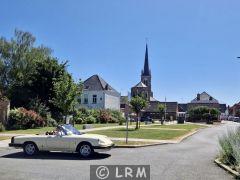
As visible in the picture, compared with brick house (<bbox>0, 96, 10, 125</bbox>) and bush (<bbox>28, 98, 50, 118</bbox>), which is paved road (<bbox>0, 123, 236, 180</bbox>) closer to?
brick house (<bbox>0, 96, 10, 125</bbox>)

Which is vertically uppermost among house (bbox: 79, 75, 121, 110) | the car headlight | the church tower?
the church tower

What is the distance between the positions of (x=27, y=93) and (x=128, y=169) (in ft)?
123

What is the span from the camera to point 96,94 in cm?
7869

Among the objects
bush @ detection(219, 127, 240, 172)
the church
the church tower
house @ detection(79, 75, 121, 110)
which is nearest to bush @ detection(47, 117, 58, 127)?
bush @ detection(219, 127, 240, 172)

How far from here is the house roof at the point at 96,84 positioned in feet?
258

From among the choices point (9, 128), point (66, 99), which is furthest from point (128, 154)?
point (9, 128)

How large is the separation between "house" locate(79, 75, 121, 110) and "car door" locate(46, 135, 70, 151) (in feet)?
197

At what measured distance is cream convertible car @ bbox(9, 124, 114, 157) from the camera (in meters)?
16.6

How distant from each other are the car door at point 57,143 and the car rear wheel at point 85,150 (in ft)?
2.01

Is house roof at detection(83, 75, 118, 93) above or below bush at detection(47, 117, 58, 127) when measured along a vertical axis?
above

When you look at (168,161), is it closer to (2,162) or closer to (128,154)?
(128,154)

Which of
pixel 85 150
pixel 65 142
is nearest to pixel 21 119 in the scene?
pixel 65 142

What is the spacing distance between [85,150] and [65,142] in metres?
0.96

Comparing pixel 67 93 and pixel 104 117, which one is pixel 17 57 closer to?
pixel 104 117
